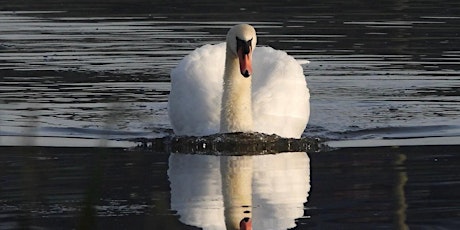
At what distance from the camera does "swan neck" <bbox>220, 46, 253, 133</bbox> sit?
1171 cm

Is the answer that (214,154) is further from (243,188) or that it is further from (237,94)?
(243,188)

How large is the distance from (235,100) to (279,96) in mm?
601

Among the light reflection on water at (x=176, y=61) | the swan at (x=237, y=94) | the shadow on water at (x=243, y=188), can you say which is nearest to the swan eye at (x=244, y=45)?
the swan at (x=237, y=94)

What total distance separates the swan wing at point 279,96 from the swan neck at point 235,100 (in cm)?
17

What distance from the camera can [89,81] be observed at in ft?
51.7

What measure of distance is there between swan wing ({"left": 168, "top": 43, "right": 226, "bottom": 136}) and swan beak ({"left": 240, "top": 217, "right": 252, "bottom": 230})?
3485mm

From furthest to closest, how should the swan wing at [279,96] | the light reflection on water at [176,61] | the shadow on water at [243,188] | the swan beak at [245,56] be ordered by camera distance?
the light reflection on water at [176,61]
the swan wing at [279,96]
the swan beak at [245,56]
the shadow on water at [243,188]

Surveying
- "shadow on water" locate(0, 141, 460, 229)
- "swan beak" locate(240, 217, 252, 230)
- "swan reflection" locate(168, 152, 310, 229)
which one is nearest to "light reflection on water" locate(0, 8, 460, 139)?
"shadow on water" locate(0, 141, 460, 229)

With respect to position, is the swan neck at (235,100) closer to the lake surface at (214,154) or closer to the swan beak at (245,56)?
the swan beak at (245,56)

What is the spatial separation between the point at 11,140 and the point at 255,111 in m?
2.10

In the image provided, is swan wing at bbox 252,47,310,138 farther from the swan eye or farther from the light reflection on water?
the swan eye

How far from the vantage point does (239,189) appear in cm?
957

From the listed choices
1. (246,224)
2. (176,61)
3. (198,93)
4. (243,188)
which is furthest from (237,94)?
(176,61)

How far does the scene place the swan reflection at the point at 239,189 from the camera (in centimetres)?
846
